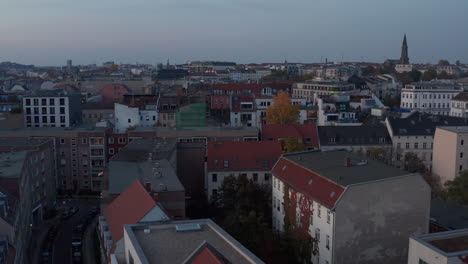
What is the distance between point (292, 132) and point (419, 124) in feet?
42.6

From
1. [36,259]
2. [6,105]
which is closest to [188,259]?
[36,259]

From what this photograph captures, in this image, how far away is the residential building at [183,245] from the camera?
15.4m

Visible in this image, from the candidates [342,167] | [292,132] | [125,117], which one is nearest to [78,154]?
[125,117]

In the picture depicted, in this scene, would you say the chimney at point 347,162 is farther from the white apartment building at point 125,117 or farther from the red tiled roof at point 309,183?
the white apartment building at point 125,117

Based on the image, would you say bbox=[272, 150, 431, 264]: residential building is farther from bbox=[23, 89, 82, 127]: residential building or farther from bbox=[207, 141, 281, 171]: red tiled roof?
bbox=[23, 89, 82, 127]: residential building

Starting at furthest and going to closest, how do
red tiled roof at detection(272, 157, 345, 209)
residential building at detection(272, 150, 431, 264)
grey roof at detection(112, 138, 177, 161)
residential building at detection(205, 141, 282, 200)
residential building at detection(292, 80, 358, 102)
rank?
residential building at detection(292, 80, 358, 102), residential building at detection(205, 141, 282, 200), grey roof at detection(112, 138, 177, 161), red tiled roof at detection(272, 157, 345, 209), residential building at detection(272, 150, 431, 264)

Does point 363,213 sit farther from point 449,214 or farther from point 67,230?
point 67,230

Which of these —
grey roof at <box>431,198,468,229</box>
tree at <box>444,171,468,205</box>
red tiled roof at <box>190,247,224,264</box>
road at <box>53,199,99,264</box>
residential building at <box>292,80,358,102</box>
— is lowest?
road at <box>53,199,99,264</box>

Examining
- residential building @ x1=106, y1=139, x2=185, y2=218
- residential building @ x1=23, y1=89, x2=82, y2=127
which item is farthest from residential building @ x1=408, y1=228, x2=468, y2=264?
residential building @ x1=23, y1=89, x2=82, y2=127

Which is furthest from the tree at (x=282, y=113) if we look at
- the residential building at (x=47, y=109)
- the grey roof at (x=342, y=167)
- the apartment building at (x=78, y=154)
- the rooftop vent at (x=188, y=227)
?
the rooftop vent at (x=188, y=227)

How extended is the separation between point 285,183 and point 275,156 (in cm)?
838

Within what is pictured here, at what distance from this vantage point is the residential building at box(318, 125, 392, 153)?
45875 millimetres

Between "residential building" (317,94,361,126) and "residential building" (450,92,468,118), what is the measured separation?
14039 millimetres

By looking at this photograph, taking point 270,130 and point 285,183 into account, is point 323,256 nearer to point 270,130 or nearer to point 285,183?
point 285,183
